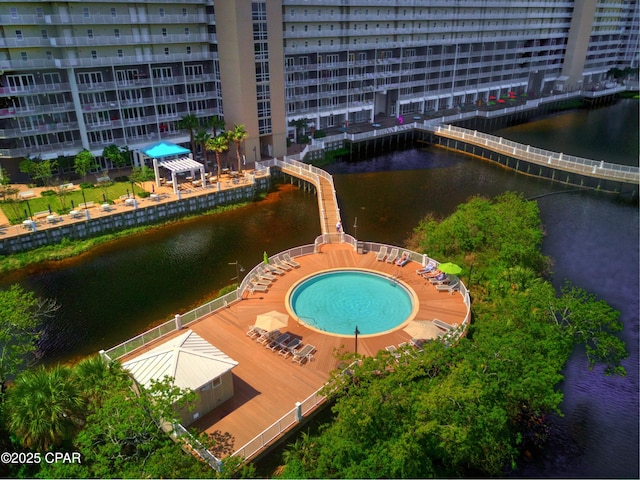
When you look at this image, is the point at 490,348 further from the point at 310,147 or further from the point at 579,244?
the point at 310,147

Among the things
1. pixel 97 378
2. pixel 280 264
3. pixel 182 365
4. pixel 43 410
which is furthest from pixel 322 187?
pixel 43 410

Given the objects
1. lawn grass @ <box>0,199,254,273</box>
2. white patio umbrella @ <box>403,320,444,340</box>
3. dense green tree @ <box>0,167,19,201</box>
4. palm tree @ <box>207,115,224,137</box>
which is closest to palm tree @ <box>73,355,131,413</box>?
white patio umbrella @ <box>403,320,444,340</box>

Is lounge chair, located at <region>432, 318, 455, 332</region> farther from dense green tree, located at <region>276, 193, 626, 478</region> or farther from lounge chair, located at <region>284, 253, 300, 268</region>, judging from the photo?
lounge chair, located at <region>284, 253, 300, 268</region>

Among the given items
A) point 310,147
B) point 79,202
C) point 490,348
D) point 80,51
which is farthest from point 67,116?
point 490,348

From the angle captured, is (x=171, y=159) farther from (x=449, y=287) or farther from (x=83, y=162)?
(x=449, y=287)

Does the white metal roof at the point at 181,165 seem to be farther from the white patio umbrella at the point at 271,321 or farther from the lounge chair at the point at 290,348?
the lounge chair at the point at 290,348
